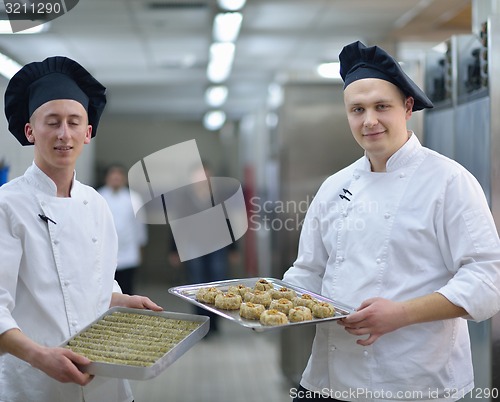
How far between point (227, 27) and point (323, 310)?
3423mm

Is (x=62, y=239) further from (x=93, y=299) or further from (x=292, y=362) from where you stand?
(x=292, y=362)

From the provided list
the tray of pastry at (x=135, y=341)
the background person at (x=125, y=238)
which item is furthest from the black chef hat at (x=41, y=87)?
the background person at (x=125, y=238)

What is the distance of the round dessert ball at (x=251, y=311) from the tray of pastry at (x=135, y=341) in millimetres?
100

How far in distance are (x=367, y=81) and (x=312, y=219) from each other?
1.44 feet

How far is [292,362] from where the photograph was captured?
142 inches

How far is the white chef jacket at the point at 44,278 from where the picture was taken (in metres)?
1.55

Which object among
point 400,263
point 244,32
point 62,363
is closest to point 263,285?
point 400,263

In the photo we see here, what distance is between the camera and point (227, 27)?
463cm

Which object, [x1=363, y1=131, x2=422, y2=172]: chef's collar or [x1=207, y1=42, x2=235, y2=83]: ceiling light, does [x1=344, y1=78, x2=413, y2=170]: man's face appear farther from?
[x1=207, y1=42, x2=235, y2=83]: ceiling light

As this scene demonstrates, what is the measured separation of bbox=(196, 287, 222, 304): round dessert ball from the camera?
5.67 ft

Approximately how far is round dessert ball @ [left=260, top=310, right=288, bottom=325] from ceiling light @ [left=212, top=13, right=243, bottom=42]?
307 centimetres

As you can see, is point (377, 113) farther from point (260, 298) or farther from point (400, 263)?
point (260, 298)

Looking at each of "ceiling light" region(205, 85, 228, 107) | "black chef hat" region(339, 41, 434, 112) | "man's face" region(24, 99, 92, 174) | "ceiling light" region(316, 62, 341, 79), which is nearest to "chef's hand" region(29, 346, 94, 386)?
"man's face" region(24, 99, 92, 174)

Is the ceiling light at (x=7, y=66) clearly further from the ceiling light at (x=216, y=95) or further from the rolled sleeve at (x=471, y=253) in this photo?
the ceiling light at (x=216, y=95)
